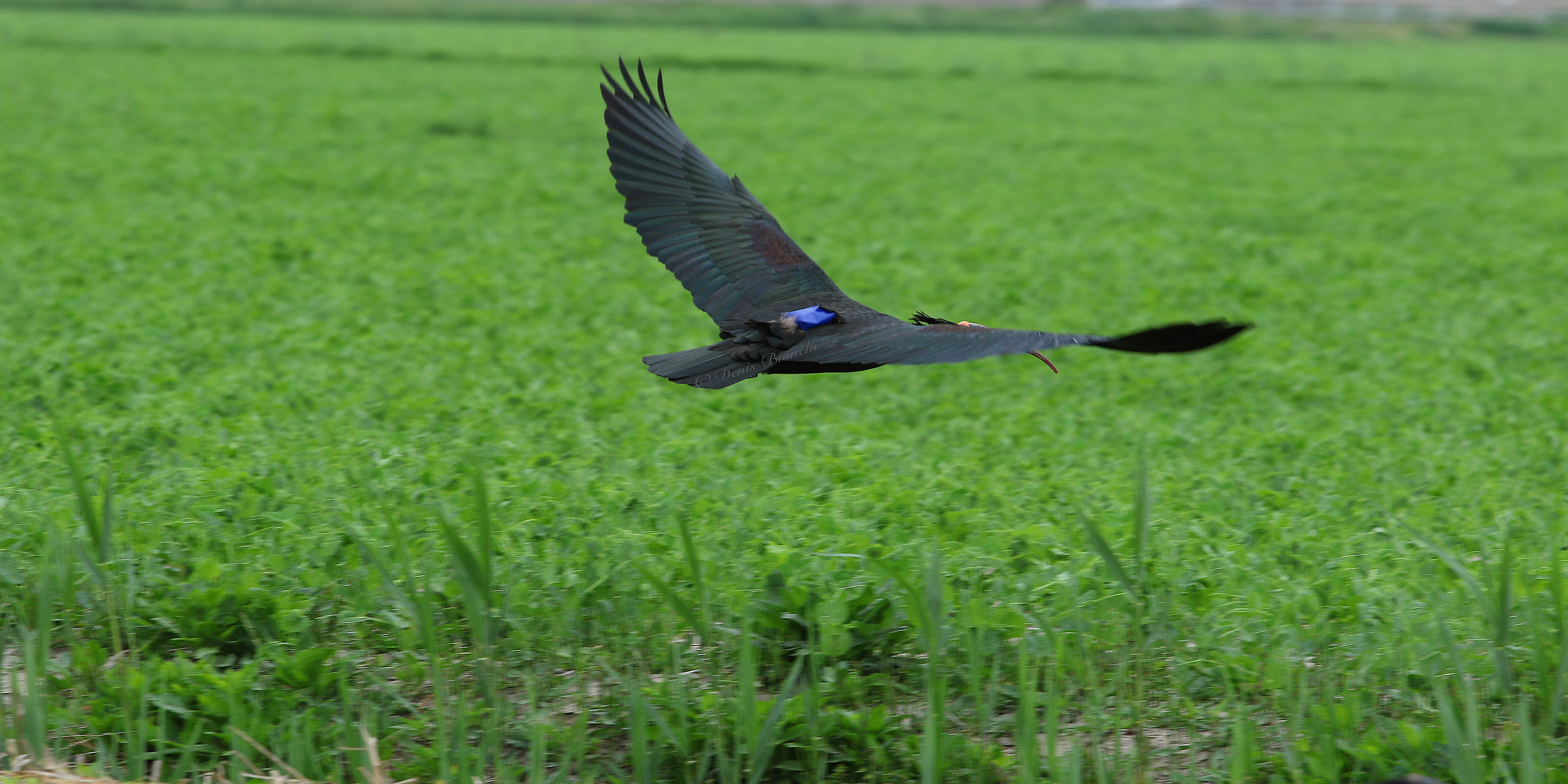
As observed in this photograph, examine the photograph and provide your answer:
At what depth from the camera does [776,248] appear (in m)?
4.84

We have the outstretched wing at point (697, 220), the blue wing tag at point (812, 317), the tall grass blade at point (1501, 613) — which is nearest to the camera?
the tall grass blade at point (1501, 613)

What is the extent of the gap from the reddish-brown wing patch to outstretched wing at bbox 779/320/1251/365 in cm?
79

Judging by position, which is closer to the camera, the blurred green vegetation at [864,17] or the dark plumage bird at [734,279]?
the dark plumage bird at [734,279]

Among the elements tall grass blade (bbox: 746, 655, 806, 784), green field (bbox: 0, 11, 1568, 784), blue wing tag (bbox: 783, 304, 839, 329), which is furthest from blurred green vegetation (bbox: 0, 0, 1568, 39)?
tall grass blade (bbox: 746, 655, 806, 784)

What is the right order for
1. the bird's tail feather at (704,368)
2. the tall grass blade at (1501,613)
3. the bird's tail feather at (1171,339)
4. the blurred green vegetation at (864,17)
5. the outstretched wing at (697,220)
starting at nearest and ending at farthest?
1. the bird's tail feather at (1171,339)
2. the tall grass blade at (1501,613)
3. the bird's tail feather at (704,368)
4. the outstretched wing at (697,220)
5. the blurred green vegetation at (864,17)

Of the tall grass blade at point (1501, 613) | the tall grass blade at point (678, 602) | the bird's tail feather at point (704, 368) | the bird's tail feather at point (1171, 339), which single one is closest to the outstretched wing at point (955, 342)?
the bird's tail feather at point (1171, 339)

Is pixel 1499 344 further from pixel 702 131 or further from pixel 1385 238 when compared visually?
pixel 702 131

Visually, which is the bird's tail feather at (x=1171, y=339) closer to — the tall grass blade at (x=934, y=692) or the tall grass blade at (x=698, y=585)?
the tall grass blade at (x=934, y=692)

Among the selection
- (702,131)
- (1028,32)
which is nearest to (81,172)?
(702,131)

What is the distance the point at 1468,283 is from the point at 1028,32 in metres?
25.5

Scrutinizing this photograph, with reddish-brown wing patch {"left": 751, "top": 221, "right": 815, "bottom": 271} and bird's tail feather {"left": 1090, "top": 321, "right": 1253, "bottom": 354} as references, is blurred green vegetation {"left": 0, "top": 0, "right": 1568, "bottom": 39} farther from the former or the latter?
bird's tail feather {"left": 1090, "top": 321, "right": 1253, "bottom": 354}

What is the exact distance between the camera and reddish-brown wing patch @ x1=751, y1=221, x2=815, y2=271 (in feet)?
15.7

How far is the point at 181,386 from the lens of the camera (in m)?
6.98

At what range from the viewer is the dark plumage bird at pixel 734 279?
12.1 feet
